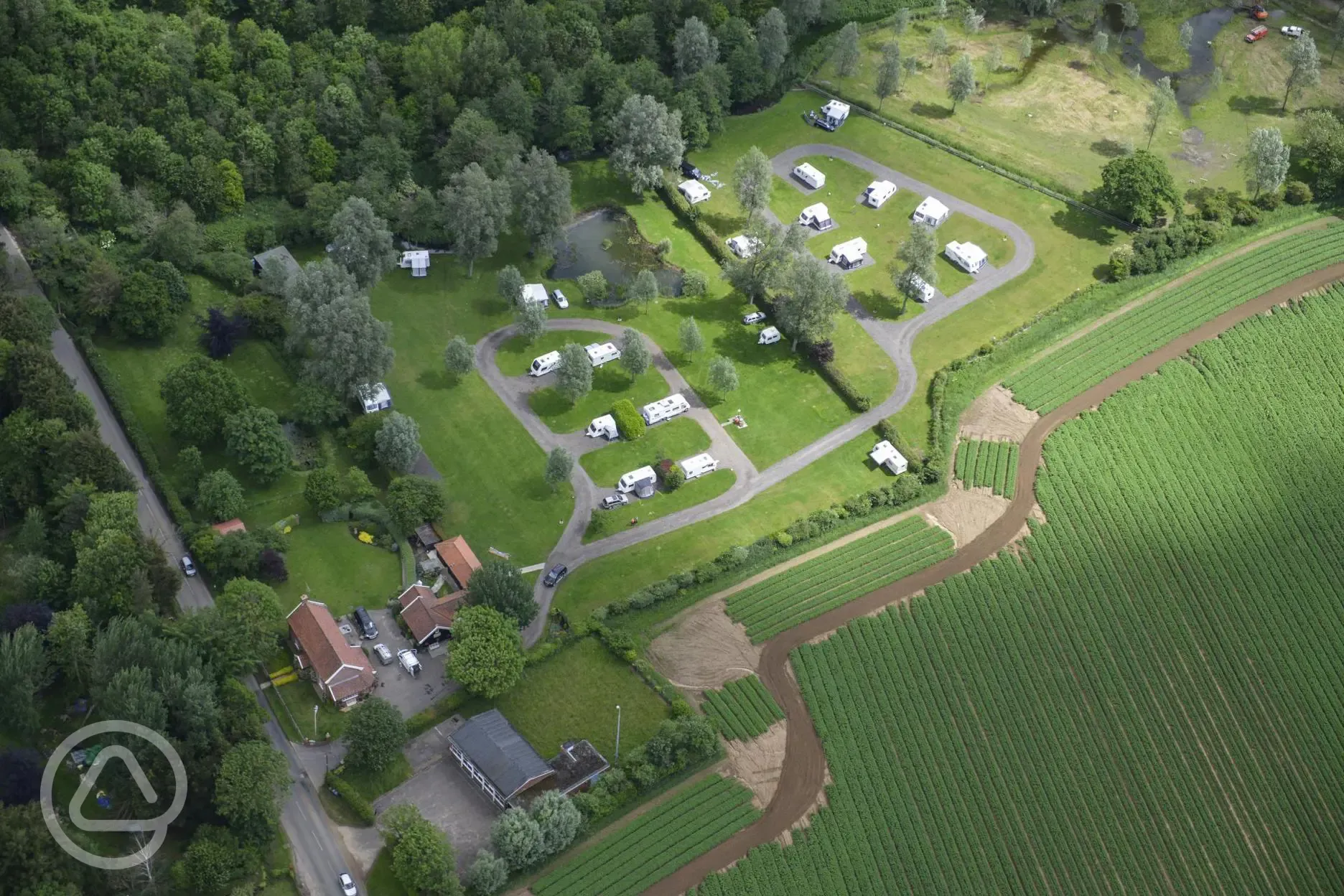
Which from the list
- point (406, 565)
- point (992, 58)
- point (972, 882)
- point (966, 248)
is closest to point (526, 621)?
point (406, 565)

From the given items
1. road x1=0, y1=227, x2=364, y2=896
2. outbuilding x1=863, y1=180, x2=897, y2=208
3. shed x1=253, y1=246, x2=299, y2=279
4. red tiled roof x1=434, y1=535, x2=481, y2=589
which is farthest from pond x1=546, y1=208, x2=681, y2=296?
road x1=0, y1=227, x2=364, y2=896

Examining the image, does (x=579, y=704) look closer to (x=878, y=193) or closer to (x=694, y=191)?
(x=694, y=191)

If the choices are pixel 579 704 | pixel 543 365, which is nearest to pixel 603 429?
pixel 543 365

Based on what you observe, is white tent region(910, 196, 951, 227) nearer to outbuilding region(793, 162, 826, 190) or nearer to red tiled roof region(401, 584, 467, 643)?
outbuilding region(793, 162, 826, 190)

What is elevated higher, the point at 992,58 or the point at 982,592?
the point at 992,58

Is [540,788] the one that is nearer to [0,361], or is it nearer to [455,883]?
[455,883]

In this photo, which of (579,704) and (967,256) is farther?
(967,256)

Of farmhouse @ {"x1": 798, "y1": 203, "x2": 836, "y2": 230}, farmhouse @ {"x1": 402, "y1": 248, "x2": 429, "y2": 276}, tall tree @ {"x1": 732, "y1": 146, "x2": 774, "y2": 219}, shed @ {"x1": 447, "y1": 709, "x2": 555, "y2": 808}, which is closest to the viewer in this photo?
shed @ {"x1": 447, "y1": 709, "x2": 555, "y2": 808}
